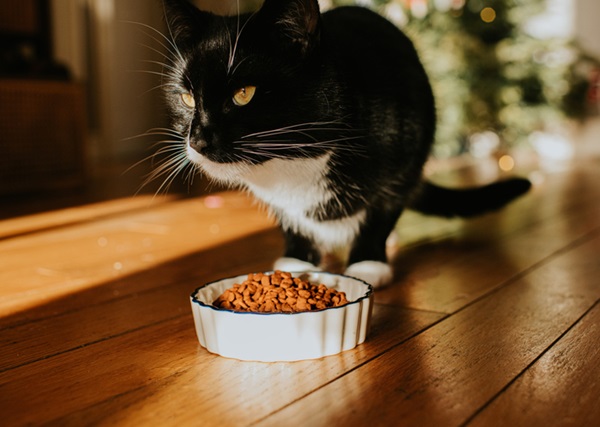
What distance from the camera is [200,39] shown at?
1083 millimetres

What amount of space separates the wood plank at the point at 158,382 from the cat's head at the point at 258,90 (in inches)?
11.3

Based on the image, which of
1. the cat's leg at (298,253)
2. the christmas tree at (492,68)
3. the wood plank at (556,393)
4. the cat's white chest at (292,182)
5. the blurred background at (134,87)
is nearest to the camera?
the wood plank at (556,393)

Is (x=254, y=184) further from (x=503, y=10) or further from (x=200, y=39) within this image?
A: (x=503, y=10)

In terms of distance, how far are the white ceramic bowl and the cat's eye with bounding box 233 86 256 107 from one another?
31 cm

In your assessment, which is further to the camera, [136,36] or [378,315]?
[136,36]

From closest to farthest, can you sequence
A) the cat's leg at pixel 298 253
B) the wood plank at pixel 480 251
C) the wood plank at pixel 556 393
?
the wood plank at pixel 556 393 < the wood plank at pixel 480 251 < the cat's leg at pixel 298 253

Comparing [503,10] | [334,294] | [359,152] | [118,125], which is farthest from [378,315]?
[118,125]

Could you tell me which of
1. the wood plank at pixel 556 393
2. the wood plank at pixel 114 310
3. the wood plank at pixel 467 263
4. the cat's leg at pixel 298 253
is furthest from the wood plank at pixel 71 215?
the wood plank at pixel 556 393

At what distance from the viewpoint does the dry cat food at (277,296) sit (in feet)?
2.78

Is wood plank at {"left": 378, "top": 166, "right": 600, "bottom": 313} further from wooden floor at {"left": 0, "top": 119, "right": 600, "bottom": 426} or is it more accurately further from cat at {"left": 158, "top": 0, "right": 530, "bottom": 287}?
cat at {"left": 158, "top": 0, "right": 530, "bottom": 287}

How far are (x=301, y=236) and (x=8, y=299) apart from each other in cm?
54

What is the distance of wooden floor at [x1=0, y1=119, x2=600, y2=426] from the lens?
2.22ft

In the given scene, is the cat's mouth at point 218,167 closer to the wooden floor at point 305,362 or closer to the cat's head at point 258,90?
the cat's head at point 258,90

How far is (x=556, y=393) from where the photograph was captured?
71 cm
